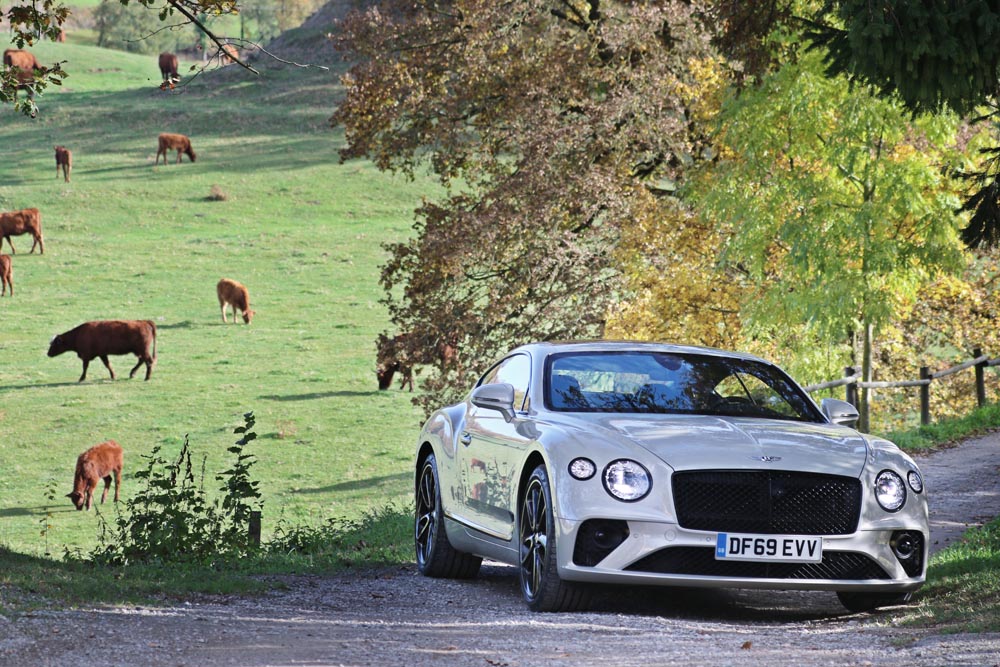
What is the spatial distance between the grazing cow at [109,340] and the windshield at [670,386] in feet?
101

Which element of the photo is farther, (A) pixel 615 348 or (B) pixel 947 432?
(B) pixel 947 432

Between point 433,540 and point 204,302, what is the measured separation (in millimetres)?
37502

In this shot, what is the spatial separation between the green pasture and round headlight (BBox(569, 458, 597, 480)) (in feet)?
13.5

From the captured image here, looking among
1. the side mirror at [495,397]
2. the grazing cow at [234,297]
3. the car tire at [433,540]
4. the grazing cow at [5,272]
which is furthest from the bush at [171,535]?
the grazing cow at [5,272]

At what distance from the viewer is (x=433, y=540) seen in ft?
34.3

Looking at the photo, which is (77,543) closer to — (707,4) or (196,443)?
(196,443)

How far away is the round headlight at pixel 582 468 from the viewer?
25.5 feet

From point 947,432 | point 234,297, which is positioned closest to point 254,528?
point 947,432

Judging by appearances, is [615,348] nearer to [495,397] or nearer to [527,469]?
Answer: [495,397]

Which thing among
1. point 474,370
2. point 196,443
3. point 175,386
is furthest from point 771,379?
point 175,386

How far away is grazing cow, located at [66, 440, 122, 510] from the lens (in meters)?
26.2

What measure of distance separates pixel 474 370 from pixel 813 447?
1491cm

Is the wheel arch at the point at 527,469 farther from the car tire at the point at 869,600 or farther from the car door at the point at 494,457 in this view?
the car tire at the point at 869,600

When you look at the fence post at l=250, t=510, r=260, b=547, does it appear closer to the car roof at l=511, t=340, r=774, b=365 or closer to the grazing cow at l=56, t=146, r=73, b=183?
the car roof at l=511, t=340, r=774, b=365
